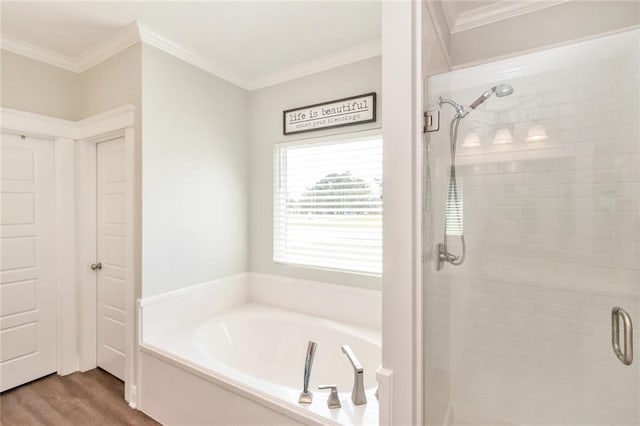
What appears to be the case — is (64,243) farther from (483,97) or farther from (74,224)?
(483,97)

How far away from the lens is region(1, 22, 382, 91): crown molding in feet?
7.29

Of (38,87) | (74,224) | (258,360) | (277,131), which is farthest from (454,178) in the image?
(38,87)

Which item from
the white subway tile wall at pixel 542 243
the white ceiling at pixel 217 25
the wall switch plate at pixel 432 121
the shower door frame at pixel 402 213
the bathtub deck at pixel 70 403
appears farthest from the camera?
the bathtub deck at pixel 70 403

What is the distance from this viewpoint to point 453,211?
173 cm

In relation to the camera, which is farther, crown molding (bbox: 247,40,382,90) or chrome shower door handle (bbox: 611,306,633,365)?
crown molding (bbox: 247,40,382,90)

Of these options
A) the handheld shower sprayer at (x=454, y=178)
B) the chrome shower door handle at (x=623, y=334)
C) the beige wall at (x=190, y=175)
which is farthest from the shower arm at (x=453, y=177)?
the beige wall at (x=190, y=175)

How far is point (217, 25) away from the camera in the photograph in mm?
2137

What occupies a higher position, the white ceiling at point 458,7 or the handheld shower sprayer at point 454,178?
the white ceiling at point 458,7

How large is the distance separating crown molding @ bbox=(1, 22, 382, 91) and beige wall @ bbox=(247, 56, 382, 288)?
0.06m

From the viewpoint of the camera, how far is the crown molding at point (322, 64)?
2.38m

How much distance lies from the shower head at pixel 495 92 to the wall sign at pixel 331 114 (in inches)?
31.1

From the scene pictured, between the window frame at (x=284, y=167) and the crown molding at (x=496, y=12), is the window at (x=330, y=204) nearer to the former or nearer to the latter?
the window frame at (x=284, y=167)

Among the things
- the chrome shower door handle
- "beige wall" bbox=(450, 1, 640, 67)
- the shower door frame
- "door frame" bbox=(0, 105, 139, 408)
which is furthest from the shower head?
"door frame" bbox=(0, 105, 139, 408)

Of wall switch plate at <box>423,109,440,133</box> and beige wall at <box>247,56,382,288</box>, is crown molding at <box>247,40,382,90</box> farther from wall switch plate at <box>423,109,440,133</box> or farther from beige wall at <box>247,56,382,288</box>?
wall switch plate at <box>423,109,440,133</box>
